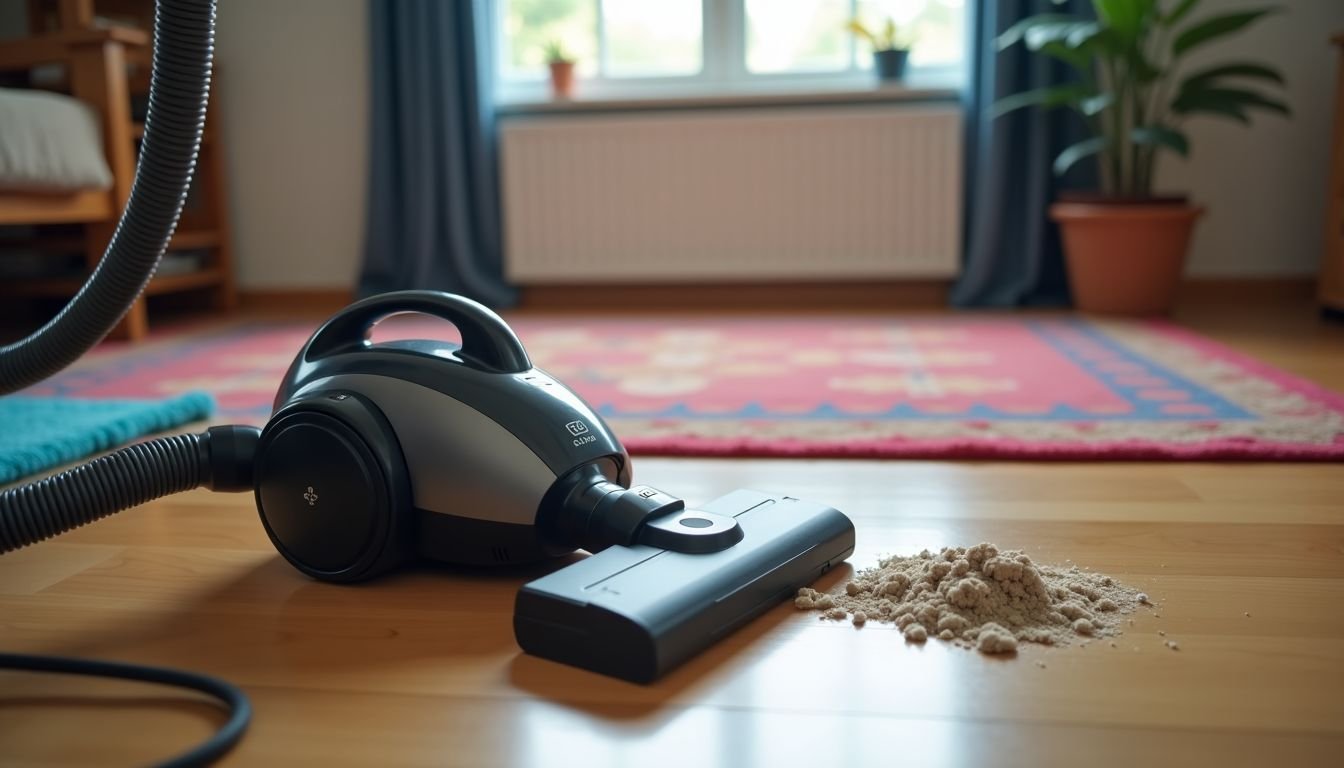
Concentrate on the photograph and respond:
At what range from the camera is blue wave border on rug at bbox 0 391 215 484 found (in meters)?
1.36

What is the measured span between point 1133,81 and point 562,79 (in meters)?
1.51

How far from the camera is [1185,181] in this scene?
3041 millimetres

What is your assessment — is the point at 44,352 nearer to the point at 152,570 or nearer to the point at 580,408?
the point at 152,570

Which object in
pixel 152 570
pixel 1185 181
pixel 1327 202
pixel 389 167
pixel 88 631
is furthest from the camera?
pixel 389 167

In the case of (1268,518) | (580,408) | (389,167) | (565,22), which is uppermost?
(565,22)

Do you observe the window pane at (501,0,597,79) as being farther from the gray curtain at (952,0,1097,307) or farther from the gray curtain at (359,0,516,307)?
the gray curtain at (952,0,1097,307)

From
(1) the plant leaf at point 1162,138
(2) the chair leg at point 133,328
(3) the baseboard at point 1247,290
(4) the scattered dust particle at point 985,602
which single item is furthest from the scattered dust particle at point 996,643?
(3) the baseboard at point 1247,290

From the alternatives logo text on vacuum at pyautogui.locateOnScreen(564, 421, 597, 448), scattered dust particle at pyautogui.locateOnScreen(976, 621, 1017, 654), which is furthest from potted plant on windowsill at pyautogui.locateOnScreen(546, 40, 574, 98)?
scattered dust particle at pyautogui.locateOnScreen(976, 621, 1017, 654)

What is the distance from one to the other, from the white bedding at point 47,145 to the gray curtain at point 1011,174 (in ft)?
6.97

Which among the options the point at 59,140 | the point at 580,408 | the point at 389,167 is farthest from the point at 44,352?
the point at 389,167

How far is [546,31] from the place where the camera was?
11.1 ft

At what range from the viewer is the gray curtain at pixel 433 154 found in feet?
10.4

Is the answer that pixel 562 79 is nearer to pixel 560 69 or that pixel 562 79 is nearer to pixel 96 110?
pixel 560 69

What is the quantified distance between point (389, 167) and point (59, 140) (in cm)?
99
